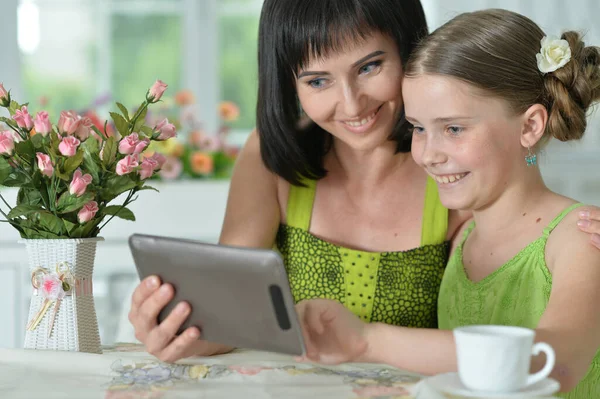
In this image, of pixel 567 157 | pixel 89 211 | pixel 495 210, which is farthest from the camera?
pixel 567 157

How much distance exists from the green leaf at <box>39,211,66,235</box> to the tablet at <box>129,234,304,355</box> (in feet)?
0.72

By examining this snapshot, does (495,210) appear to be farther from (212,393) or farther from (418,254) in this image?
(212,393)

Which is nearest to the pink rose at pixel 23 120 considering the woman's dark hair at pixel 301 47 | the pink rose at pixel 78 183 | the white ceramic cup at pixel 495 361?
the pink rose at pixel 78 183

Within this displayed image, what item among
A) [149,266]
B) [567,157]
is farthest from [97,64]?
[149,266]

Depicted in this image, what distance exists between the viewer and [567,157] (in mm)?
3533

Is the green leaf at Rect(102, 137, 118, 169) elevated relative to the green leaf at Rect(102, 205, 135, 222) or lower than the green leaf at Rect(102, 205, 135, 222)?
elevated

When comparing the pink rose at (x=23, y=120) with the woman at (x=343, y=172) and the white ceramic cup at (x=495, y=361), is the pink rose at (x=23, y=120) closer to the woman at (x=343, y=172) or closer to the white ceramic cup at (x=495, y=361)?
the woman at (x=343, y=172)

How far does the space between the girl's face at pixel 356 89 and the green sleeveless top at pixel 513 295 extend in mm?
308

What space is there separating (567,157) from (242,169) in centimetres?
217

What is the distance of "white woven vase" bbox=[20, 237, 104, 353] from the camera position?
4.13 feet

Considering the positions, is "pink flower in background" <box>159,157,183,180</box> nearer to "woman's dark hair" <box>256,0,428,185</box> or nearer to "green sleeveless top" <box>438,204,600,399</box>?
"woman's dark hair" <box>256,0,428,185</box>

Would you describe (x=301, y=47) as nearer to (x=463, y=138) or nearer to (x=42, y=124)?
(x=463, y=138)

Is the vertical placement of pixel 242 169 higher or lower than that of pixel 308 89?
lower

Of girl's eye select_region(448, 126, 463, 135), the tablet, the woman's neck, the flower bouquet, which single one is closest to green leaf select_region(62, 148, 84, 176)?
the flower bouquet
